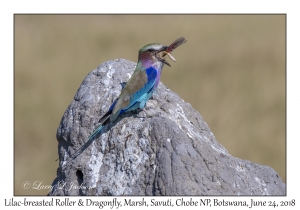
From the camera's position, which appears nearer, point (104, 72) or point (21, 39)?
point (104, 72)

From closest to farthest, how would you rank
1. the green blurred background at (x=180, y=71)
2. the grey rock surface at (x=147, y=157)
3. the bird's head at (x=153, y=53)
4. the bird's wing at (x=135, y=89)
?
1. the grey rock surface at (x=147, y=157)
2. the bird's wing at (x=135, y=89)
3. the bird's head at (x=153, y=53)
4. the green blurred background at (x=180, y=71)

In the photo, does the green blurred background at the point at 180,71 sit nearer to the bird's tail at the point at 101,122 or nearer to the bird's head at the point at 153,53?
the bird's head at the point at 153,53

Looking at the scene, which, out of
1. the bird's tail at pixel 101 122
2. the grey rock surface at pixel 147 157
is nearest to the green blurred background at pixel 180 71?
the grey rock surface at pixel 147 157

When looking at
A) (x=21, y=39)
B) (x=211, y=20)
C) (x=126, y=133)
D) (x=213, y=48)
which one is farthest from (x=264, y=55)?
(x=126, y=133)

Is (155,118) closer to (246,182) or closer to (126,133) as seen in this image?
(126,133)

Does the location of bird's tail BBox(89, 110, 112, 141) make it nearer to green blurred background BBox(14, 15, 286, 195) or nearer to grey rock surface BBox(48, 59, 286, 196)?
grey rock surface BBox(48, 59, 286, 196)

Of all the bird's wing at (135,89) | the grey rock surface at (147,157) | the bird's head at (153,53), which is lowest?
the grey rock surface at (147,157)

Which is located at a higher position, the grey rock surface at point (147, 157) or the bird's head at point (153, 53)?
the bird's head at point (153, 53)

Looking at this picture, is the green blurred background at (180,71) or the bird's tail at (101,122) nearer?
the bird's tail at (101,122)
